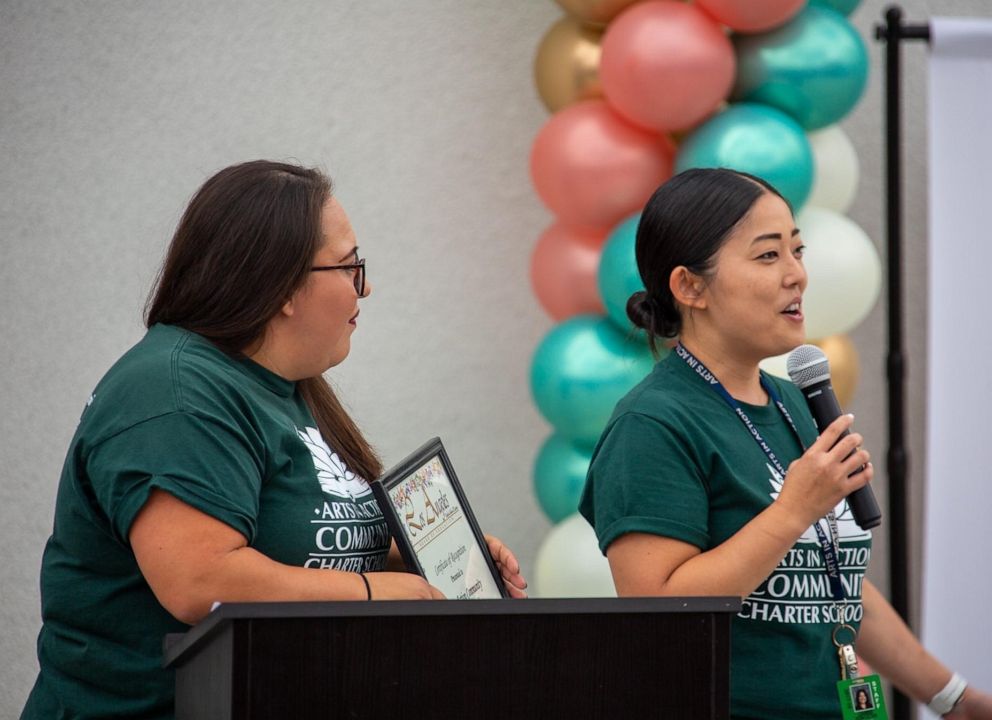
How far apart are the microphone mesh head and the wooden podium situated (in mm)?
588

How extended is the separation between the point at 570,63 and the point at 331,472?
1778mm

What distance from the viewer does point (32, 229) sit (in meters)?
3.39

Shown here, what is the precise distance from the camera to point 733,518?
64.2 inches

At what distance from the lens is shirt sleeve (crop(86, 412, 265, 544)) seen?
4.44ft

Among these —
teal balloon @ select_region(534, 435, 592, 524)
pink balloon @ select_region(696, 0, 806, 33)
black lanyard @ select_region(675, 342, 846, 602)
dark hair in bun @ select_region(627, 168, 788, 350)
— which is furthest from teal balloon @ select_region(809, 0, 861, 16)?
black lanyard @ select_region(675, 342, 846, 602)

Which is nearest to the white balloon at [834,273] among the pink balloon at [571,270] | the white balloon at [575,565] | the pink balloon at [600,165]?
the pink balloon at [600,165]

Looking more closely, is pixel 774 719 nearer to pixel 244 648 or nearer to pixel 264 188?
pixel 244 648

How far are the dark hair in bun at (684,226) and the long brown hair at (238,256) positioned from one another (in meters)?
0.48

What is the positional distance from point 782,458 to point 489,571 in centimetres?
42

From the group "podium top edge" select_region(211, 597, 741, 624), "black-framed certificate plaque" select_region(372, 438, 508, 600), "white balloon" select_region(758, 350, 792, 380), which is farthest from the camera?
"white balloon" select_region(758, 350, 792, 380)

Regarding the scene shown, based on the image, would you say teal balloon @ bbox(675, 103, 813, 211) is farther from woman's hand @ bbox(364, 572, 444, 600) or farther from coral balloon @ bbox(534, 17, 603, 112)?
woman's hand @ bbox(364, 572, 444, 600)

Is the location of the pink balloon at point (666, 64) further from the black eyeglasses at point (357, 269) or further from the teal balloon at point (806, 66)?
the black eyeglasses at point (357, 269)

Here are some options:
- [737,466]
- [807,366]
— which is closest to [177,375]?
[737,466]

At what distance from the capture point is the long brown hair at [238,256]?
158cm
